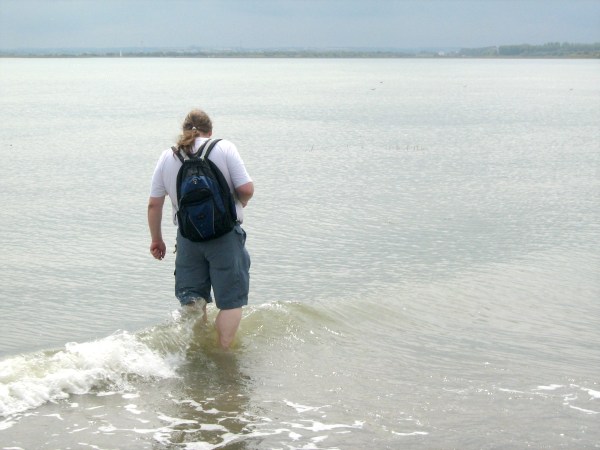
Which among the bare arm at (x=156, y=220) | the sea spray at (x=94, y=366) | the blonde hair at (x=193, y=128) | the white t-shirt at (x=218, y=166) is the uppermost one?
the blonde hair at (x=193, y=128)

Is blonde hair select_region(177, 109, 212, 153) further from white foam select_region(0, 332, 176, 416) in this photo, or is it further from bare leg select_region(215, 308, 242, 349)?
white foam select_region(0, 332, 176, 416)

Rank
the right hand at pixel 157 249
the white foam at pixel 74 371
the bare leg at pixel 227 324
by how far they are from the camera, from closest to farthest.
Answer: the white foam at pixel 74 371 → the right hand at pixel 157 249 → the bare leg at pixel 227 324

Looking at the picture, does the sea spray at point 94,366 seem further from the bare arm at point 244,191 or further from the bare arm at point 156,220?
the bare arm at point 244,191

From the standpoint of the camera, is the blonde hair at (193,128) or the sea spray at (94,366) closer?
the sea spray at (94,366)

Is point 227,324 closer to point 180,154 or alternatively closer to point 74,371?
point 74,371

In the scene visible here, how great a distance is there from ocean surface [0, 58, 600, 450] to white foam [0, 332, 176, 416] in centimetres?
2

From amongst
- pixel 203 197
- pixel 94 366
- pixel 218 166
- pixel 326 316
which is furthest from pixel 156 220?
pixel 326 316

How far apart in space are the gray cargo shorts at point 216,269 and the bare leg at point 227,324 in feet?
0.26

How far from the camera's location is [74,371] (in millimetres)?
6508

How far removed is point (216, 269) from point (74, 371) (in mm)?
1203

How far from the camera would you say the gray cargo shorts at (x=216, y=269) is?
6.66m

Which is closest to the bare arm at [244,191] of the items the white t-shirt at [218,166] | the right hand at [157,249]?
the white t-shirt at [218,166]

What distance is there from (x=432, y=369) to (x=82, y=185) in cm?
1235

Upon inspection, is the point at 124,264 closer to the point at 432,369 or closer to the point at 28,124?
the point at 432,369
